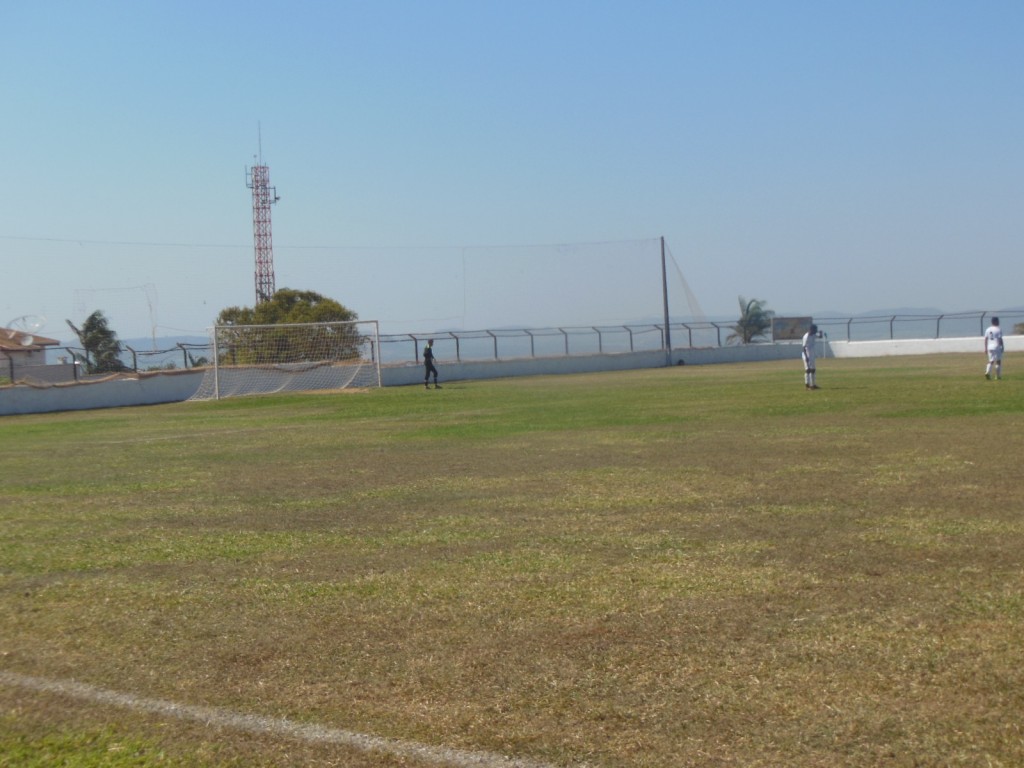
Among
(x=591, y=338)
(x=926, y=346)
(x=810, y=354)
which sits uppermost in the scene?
(x=591, y=338)

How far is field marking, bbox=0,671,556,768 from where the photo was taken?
15.7 ft

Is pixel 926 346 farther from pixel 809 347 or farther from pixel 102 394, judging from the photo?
pixel 102 394

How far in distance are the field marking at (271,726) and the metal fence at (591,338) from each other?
35.1 m

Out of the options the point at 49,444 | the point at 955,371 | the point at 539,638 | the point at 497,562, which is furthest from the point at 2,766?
the point at 955,371

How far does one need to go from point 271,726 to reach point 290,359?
38026 millimetres

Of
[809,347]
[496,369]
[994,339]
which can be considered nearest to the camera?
[809,347]

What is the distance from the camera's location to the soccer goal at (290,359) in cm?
3903

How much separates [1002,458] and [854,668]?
29.8 ft

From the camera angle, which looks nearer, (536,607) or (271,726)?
(271,726)

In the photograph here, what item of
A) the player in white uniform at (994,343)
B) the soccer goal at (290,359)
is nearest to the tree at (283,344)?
the soccer goal at (290,359)

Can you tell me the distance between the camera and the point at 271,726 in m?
5.22

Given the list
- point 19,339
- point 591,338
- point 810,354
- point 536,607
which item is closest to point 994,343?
point 810,354

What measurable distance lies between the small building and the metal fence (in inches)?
75.6

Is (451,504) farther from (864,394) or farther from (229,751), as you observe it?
(864,394)
